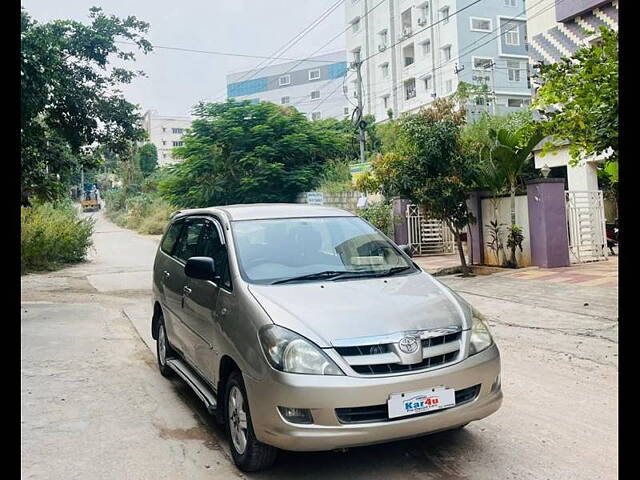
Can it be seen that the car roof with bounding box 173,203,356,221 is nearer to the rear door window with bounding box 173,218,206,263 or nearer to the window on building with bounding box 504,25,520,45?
the rear door window with bounding box 173,218,206,263

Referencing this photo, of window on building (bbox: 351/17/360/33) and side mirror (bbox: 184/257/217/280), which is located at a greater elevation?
window on building (bbox: 351/17/360/33)

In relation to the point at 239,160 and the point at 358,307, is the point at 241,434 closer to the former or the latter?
the point at 358,307

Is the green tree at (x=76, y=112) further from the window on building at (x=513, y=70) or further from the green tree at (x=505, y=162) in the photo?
the window on building at (x=513, y=70)

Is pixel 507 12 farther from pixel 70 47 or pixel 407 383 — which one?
pixel 407 383

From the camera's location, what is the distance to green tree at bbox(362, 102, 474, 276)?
38.9ft

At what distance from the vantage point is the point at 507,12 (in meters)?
42.0

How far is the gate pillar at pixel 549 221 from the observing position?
11945 mm

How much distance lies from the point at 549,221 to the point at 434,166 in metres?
2.65

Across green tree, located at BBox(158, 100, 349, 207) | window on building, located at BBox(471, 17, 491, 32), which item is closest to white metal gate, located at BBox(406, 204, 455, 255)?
green tree, located at BBox(158, 100, 349, 207)

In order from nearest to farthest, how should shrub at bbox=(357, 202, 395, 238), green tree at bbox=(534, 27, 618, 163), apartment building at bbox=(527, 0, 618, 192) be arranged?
green tree at bbox=(534, 27, 618, 163), apartment building at bbox=(527, 0, 618, 192), shrub at bbox=(357, 202, 395, 238)

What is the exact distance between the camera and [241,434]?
11.5ft

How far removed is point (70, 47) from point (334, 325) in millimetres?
11769

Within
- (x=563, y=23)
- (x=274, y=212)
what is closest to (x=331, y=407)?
(x=274, y=212)

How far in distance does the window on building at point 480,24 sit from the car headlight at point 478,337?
134ft
